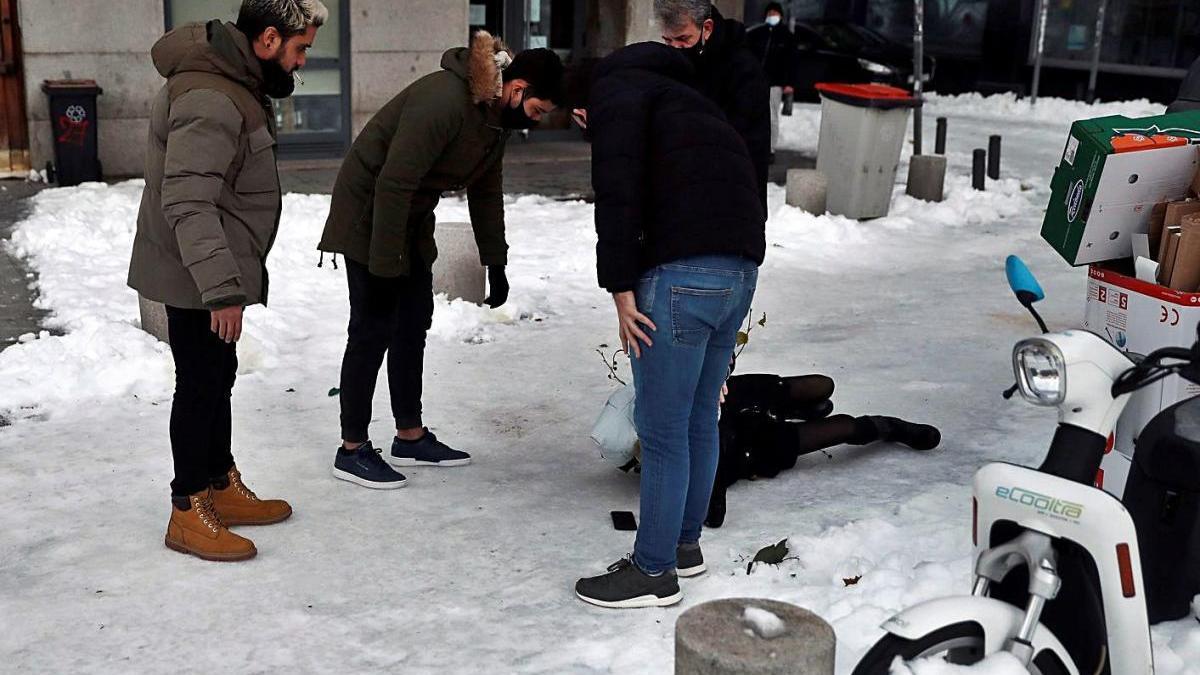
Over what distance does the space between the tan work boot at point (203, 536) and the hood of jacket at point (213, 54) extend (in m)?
1.47

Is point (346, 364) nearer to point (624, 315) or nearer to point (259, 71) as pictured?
point (259, 71)

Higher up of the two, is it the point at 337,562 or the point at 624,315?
the point at 624,315

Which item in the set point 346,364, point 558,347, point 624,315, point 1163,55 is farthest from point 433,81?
point 1163,55

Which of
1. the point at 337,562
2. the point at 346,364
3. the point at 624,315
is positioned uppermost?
the point at 624,315

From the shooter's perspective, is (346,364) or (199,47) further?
(346,364)

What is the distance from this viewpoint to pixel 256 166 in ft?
14.7

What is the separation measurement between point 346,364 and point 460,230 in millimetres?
2811

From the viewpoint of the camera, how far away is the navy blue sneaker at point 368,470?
5.39m

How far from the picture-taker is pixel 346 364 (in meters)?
5.34

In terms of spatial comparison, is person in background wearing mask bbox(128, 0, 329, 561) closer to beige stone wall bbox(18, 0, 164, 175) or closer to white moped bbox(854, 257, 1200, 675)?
white moped bbox(854, 257, 1200, 675)

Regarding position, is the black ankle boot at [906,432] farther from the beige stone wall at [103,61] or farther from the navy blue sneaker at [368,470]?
the beige stone wall at [103,61]

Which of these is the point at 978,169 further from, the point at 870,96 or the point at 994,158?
the point at 870,96

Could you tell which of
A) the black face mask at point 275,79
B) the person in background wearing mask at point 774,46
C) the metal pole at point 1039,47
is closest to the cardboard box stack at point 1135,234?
the black face mask at point 275,79

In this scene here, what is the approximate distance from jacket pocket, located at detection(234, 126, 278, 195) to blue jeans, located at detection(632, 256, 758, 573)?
1415 millimetres
